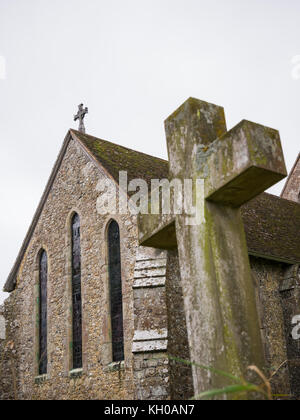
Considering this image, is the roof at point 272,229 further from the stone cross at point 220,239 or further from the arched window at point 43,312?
the stone cross at point 220,239

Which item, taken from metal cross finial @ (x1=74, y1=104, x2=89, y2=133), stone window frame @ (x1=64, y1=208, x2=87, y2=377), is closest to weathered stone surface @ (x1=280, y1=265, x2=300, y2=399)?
stone window frame @ (x1=64, y1=208, x2=87, y2=377)

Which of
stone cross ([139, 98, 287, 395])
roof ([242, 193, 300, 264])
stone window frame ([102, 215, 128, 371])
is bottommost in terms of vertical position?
stone cross ([139, 98, 287, 395])

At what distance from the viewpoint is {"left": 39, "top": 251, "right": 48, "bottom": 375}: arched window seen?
1266cm

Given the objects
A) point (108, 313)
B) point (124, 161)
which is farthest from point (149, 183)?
point (108, 313)

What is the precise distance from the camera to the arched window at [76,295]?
11469mm

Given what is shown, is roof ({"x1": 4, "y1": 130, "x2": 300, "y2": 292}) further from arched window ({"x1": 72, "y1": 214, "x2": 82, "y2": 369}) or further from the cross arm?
the cross arm

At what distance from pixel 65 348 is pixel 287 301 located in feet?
19.9

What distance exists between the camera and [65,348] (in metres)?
11.6

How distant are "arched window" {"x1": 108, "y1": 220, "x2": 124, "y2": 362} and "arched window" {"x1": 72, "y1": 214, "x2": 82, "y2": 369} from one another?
1.43 meters

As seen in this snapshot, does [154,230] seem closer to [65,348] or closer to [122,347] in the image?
[122,347]

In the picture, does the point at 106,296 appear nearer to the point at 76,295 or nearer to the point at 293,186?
the point at 76,295

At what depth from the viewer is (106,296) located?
1070 centimetres

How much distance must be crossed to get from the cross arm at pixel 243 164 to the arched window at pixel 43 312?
10786 millimetres
